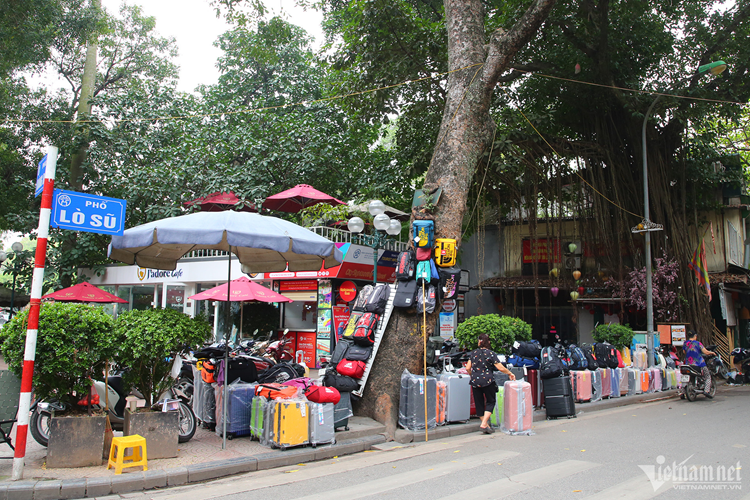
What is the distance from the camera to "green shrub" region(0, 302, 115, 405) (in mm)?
5609

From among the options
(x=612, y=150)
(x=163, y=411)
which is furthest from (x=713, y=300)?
(x=163, y=411)

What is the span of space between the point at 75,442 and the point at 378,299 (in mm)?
5074

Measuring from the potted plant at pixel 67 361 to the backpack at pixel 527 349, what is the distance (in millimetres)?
7070

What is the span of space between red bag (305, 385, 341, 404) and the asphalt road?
2.50ft

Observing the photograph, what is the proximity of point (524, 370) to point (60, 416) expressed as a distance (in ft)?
24.5

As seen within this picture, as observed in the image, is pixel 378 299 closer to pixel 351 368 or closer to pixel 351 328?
pixel 351 328

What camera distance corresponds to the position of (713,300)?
1942cm

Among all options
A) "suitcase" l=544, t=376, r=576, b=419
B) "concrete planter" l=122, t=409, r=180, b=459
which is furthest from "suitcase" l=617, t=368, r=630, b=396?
"concrete planter" l=122, t=409, r=180, b=459

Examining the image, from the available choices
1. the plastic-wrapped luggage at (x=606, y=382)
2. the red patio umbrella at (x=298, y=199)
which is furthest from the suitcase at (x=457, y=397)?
the red patio umbrella at (x=298, y=199)

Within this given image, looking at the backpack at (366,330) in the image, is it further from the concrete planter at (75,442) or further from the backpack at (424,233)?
the concrete planter at (75,442)

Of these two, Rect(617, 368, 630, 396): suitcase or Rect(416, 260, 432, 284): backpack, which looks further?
Rect(617, 368, 630, 396): suitcase

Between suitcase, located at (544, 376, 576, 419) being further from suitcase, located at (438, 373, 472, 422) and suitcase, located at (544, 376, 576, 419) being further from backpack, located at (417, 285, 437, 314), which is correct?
backpack, located at (417, 285, 437, 314)

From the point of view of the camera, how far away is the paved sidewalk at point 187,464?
5066 millimetres

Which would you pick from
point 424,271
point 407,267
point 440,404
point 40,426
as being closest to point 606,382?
point 440,404
